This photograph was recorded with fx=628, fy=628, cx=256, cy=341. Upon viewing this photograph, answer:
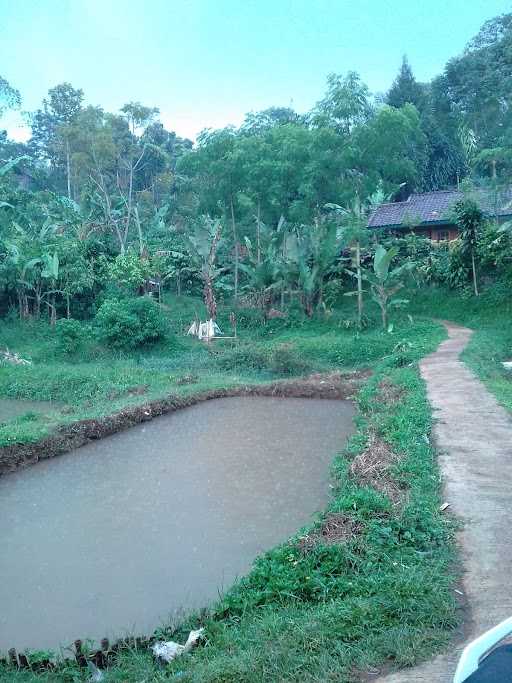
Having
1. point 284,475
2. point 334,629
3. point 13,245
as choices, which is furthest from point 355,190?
point 334,629

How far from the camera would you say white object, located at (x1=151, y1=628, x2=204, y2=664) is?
3.16m

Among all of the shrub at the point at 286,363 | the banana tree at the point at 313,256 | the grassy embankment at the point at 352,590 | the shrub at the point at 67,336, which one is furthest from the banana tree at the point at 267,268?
Answer: the grassy embankment at the point at 352,590

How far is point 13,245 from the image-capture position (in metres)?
14.5

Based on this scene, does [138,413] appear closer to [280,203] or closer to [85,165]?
[280,203]

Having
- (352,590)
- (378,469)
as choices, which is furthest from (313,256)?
(352,590)

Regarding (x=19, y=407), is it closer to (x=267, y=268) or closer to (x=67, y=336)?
(x=67, y=336)

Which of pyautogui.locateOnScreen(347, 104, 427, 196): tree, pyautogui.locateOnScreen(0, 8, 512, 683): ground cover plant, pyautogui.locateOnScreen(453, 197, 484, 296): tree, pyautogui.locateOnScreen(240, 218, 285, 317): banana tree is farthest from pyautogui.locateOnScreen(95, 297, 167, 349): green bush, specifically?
pyautogui.locateOnScreen(453, 197, 484, 296): tree

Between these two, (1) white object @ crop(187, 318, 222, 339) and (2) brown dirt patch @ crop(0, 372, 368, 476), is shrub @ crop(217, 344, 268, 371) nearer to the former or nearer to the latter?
(2) brown dirt patch @ crop(0, 372, 368, 476)

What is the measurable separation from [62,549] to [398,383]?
551cm

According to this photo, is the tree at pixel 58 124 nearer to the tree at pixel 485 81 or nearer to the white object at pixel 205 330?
the white object at pixel 205 330

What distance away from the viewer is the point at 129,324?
13.1m

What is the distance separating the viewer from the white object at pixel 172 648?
124 inches

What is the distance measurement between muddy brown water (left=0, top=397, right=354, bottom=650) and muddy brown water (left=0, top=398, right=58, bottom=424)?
2090 mm

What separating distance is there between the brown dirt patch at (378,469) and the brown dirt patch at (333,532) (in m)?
0.49
